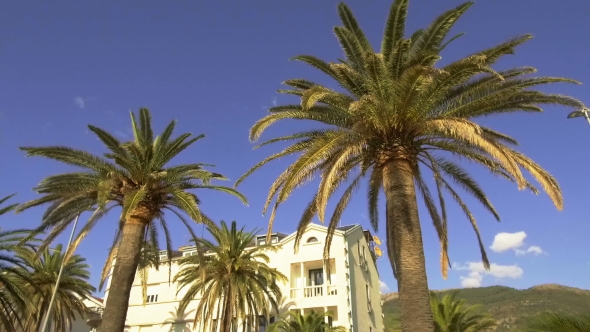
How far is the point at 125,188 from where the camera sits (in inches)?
737

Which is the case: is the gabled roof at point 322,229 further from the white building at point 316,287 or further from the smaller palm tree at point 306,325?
the smaller palm tree at point 306,325

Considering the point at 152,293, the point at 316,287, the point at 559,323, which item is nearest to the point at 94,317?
the point at 152,293

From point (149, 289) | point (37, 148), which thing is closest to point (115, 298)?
point (37, 148)

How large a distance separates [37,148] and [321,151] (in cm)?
1287

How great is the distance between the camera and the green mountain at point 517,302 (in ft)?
320

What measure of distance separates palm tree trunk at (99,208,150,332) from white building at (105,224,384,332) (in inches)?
687

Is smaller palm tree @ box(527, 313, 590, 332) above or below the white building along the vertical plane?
below

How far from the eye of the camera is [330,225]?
15.9 m

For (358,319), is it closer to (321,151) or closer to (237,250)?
(237,250)

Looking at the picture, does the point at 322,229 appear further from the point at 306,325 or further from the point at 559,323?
the point at 559,323

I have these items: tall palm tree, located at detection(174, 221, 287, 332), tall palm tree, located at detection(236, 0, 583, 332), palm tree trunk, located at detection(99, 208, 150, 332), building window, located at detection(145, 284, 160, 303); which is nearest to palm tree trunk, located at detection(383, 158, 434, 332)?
tall palm tree, located at detection(236, 0, 583, 332)

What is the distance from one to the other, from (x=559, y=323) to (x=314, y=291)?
91.2 feet

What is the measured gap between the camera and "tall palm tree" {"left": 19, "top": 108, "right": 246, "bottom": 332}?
17.9 meters

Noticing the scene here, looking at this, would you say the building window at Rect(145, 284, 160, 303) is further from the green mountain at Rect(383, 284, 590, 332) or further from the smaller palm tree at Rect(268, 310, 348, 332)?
the green mountain at Rect(383, 284, 590, 332)
